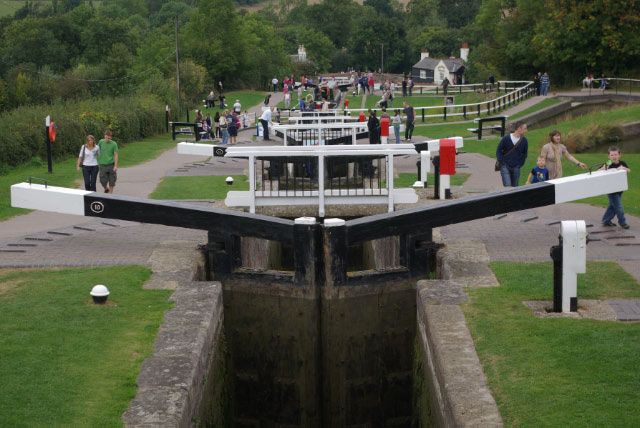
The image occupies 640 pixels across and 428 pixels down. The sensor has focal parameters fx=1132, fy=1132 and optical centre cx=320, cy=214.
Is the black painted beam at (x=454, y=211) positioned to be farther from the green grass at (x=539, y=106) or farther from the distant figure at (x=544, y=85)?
the distant figure at (x=544, y=85)

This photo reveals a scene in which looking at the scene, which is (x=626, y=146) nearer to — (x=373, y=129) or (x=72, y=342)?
(x=373, y=129)

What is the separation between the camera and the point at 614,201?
15.8m

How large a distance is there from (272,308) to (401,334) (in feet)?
5.31

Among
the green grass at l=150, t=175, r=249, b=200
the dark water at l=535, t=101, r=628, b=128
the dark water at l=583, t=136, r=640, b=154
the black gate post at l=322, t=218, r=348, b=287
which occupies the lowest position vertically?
the dark water at l=583, t=136, r=640, b=154

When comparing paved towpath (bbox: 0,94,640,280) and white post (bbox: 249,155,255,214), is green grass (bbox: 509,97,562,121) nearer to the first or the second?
paved towpath (bbox: 0,94,640,280)

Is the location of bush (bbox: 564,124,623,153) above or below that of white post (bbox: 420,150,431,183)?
below

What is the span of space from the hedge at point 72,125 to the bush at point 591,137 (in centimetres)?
1430

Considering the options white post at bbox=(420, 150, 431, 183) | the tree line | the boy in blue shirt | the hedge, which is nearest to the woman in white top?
white post at bbox=(420, 150, 431, 183)

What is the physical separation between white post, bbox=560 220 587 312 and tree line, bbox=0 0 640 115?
41.8 metres

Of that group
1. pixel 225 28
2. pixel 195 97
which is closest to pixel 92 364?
pixel 195 97

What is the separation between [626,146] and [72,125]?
56.9 feet

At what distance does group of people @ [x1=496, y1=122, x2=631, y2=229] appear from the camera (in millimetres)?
15812

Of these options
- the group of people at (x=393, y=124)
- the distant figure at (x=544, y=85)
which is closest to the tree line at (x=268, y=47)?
the distant figure at (x=544, y=85)

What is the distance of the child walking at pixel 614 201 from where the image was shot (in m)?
15.6
